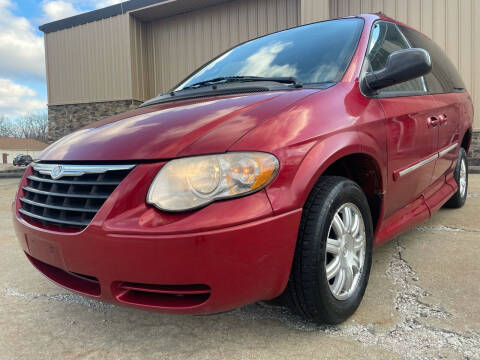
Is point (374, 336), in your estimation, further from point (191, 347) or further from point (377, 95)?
point (377, 95)

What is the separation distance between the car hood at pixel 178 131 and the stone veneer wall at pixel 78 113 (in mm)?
11285

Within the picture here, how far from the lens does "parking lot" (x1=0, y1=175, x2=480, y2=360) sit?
1491mm

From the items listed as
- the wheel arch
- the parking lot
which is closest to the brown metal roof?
the parking lot

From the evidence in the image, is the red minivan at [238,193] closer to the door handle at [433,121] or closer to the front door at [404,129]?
the front door at [404,129]

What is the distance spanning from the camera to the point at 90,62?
13.0 m

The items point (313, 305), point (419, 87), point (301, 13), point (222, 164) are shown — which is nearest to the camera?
point (222, 164)

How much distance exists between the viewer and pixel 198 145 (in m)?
1.39

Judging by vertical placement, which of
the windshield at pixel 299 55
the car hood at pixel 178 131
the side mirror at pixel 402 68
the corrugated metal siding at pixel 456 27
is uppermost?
the corrugated metal siding at pixel 456 27

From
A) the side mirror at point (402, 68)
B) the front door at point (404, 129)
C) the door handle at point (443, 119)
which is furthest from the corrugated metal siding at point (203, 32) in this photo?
the side mirror at point (402, 68)

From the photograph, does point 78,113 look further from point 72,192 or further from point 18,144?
point 18,144

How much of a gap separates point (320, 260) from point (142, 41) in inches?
499

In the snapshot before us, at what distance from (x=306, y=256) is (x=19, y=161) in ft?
96.9

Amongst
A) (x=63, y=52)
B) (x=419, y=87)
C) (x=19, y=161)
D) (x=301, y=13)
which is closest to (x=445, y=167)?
(x=419, y=87)

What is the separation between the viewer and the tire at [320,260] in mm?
1461
